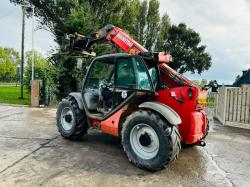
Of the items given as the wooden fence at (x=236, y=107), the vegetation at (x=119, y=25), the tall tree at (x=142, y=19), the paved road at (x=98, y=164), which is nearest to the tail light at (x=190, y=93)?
the paved road at (x=98, y=164)

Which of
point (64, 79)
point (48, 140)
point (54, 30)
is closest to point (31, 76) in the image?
point (64, 79)

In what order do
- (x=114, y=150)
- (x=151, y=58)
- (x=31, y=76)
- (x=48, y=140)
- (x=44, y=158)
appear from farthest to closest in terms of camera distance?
(x=31, y=76)
(x=48, y=140)
(x=114, y=150)
(x=151, y=58)
(x=44, y=158)

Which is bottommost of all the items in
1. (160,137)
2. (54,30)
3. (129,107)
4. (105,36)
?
(160,137)

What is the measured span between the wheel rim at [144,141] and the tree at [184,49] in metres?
28.4

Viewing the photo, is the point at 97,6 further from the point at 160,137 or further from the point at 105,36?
the point at 160,137

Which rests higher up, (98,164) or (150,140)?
(150,140)

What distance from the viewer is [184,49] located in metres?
33.2

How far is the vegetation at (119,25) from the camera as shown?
15.6m

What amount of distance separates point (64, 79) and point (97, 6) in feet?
23.5

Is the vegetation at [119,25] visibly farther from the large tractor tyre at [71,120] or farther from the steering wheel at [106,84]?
the steering wheel at [106,84]

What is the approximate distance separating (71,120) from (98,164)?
80.7 inches

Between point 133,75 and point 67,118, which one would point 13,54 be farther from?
point 133,75

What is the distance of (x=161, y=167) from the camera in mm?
4480

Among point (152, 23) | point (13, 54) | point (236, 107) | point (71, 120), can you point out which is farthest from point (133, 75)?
point (13, 54)
